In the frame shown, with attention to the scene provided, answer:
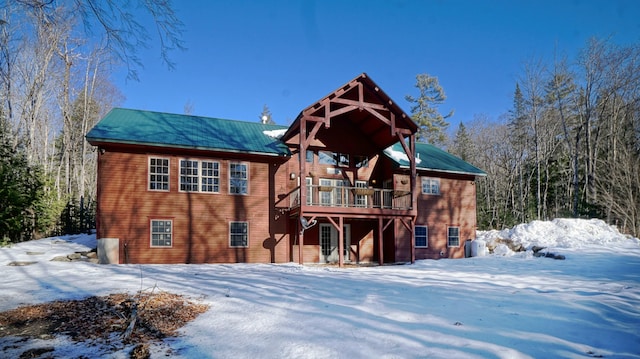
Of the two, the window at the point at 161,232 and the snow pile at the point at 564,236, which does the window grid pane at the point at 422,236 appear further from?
the window at the point at 161,232

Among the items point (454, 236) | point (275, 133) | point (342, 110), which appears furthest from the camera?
point (454, 236)

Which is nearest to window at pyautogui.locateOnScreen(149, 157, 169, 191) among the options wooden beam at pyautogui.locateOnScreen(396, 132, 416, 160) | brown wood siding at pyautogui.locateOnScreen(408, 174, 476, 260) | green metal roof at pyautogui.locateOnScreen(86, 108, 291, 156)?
green metal roof at pyautogui.locateOnScreen(86, 108, 291, 156)

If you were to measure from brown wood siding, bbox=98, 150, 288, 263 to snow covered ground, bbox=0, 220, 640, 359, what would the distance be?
69.8 inches

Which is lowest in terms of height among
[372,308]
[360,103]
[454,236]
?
[372,308]

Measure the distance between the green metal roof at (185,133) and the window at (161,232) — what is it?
3092 mm

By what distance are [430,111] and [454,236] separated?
83.4 feet

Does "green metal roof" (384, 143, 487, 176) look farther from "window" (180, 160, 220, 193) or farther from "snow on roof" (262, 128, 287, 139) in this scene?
"window" (180, 160, 220, 193)

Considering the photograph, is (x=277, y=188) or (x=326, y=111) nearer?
(x=326, y=111)

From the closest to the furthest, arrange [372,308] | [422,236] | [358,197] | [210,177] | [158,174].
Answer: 1. [372,308]
2. [158,174]
3. [210,177]
4. [358,197]
5. [422,236]

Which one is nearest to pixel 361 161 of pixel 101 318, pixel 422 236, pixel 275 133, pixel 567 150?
pixel 275 133

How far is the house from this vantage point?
1591 centimetres

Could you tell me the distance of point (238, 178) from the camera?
1755cm

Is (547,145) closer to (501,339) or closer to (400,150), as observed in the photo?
(400,150)

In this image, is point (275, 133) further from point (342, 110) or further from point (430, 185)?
point (430, 185)
